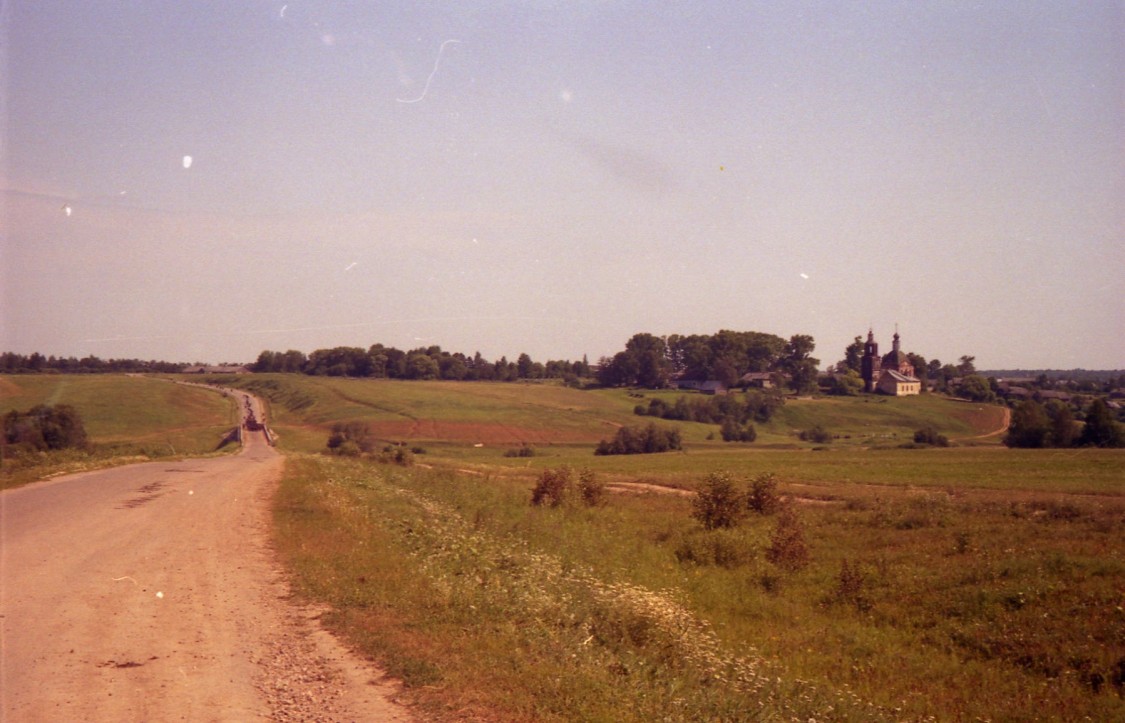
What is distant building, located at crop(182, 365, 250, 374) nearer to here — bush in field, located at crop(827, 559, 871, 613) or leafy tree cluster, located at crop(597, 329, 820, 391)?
leafy tree cluster, located at crop(597, 329, 820, 391)

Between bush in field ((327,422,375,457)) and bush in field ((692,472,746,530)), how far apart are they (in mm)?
42373

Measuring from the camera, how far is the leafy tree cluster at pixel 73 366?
39.3m

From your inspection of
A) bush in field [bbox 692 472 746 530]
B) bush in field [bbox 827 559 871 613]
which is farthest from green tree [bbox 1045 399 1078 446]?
bush in field [bbox 827 559 871 613]

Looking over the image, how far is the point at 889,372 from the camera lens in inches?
5246

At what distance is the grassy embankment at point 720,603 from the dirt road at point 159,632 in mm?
673

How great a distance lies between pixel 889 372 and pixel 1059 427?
80172 millimetres

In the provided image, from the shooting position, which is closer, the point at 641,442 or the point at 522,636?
the point at 522,636

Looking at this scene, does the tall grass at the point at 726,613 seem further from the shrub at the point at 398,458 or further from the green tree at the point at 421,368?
the green tree at the point at 421,368

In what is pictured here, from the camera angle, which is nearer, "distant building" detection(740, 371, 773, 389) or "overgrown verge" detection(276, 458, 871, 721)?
"overgrown verge" detection(276, 458, 871, 721)

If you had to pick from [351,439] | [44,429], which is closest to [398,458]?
[44,429]

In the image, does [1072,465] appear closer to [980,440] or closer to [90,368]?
[980,440]

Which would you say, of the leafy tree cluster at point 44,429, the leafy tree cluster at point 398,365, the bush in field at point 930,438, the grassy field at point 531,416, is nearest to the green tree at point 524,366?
the leafy tree cluster at point 398,365

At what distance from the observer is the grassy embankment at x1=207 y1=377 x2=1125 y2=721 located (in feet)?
28.2

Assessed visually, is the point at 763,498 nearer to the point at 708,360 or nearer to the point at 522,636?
the point at 522,636
